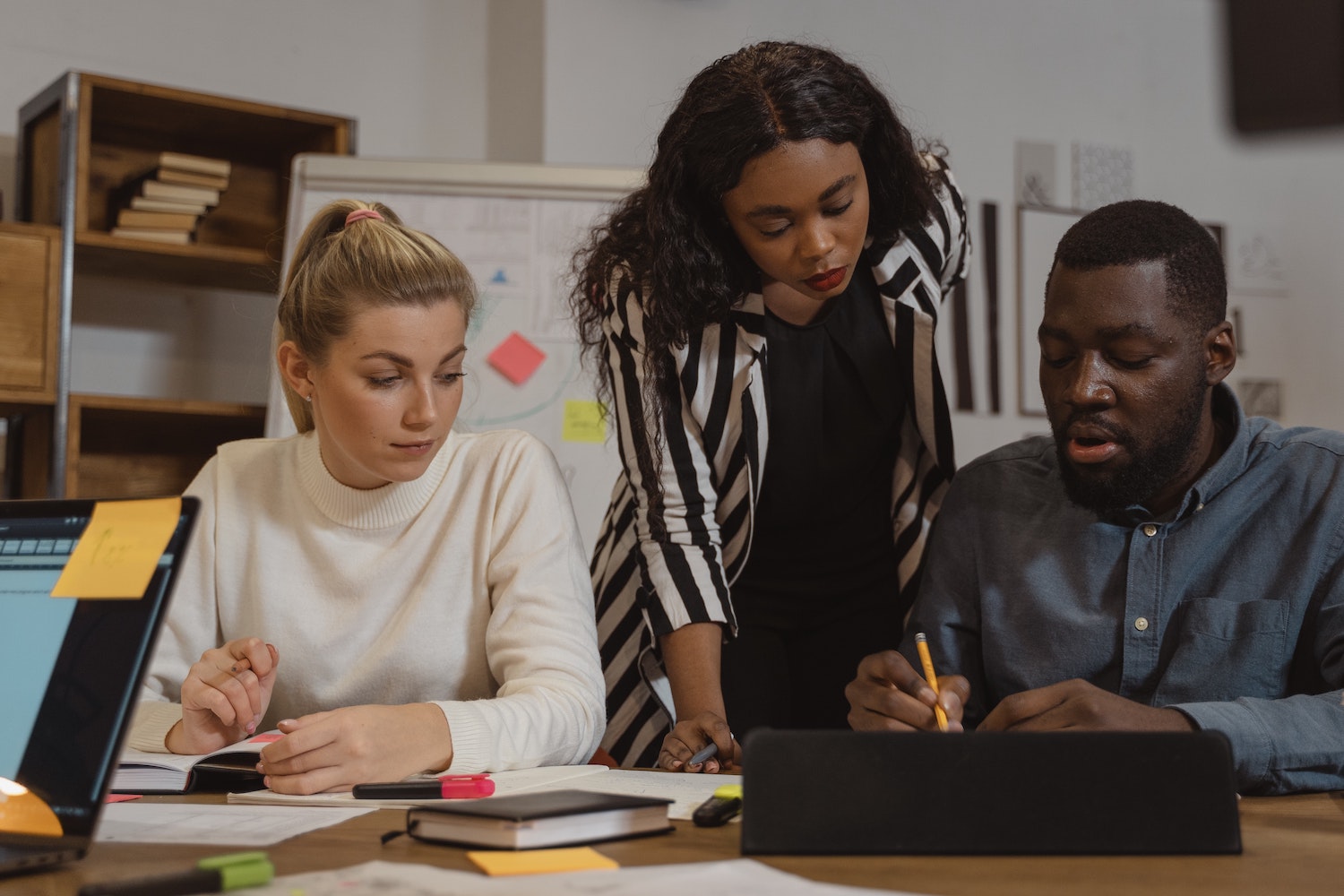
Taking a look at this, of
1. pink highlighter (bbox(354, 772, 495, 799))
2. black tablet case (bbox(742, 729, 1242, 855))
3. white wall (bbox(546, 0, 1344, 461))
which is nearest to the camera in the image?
black tablet case (bbox(742, 729, 1242, 855))

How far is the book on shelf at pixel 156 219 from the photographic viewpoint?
2934 mm

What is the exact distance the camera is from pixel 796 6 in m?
3.68

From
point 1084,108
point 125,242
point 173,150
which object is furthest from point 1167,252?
point 1084,108

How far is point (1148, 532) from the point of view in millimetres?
1352

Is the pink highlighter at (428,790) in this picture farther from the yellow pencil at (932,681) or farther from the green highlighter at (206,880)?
the yellow pencil at (932,681)

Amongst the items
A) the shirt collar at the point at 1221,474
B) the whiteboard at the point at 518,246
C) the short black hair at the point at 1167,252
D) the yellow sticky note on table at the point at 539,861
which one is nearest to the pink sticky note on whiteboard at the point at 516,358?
the whiteboard at the point at 518,246

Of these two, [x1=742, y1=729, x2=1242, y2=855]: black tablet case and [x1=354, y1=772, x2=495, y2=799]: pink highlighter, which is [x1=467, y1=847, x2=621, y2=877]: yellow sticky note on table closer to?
[x1=742, y1=729, x2=1242, y2=855]: black tablet case

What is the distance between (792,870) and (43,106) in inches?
109

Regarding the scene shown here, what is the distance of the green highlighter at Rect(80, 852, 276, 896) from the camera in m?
0.72

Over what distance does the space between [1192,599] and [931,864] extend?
65 cm

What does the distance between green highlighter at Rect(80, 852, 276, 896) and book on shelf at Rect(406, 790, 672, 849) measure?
12cm

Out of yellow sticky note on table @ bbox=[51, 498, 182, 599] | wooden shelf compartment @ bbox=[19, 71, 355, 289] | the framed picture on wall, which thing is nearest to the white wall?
the framed picture on wall

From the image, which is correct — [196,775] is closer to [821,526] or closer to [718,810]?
[718,810]

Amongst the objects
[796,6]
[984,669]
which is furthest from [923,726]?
[796,6]
